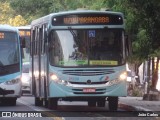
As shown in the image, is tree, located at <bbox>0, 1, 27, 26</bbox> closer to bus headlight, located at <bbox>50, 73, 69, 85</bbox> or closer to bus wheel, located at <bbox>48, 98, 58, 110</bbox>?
bus wheel, located at <bbox>48, 98, 58, 110</bbox>

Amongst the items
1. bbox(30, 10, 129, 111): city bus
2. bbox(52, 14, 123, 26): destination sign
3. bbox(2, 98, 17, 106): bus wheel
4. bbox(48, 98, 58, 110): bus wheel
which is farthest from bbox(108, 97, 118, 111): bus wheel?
bbox(2, 98, 17, 106): bus wheel

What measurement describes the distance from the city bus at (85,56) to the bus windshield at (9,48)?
4362 mm

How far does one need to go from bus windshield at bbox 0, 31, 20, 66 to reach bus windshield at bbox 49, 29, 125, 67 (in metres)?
4.78

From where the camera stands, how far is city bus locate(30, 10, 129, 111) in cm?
2128

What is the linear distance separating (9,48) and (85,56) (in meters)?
5.67

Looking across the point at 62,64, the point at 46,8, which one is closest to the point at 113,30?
the point at 62,64

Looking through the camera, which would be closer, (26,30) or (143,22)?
(143,22)

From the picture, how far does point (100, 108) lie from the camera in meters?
24.6

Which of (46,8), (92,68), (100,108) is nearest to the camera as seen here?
(92,68)

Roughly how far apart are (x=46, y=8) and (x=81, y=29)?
77.4 ft

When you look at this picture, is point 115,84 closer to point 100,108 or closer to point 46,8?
point 100,108

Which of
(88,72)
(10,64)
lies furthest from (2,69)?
(88,72)

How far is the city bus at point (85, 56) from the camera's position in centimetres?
2128

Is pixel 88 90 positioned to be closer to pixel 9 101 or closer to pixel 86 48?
pixel 86 48
